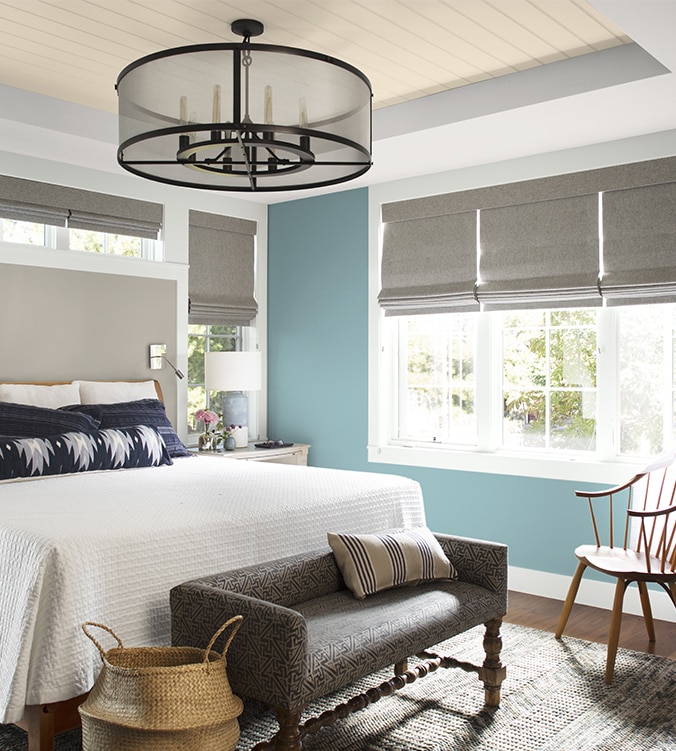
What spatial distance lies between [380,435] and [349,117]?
2.95m

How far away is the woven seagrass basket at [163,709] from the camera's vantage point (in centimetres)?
211

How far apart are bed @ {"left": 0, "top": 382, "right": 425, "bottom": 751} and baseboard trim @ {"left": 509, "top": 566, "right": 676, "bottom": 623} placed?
3.88 ft

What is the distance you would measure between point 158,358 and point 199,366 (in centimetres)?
50

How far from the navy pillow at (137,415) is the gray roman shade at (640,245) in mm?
2560

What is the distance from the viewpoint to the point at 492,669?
2992 mm

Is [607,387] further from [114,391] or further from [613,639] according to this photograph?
[114,391]

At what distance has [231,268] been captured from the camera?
573 cm

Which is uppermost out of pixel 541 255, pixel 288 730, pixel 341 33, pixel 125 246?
pixel 341 33

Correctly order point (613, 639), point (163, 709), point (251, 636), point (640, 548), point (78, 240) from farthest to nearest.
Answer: point (78, 240), point (640, 548), point (613, 639), point (251, 636), point (163, 709)

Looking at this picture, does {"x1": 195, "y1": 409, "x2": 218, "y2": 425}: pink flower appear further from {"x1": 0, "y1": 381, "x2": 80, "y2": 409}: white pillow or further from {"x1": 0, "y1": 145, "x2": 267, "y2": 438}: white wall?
{"x1": 0, "y1": 381, "x2": 80, "y2": 409}: white pillow

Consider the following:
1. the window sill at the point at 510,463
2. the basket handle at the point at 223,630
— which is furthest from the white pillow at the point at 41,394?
the basket handle at the point at 223,630

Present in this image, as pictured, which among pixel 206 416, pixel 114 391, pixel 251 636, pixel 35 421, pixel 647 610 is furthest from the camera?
pixel 206 416

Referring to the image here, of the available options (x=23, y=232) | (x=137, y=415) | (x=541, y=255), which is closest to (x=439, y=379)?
(x=541, y=255)

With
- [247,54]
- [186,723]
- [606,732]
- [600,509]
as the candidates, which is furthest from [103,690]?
[600,509]
